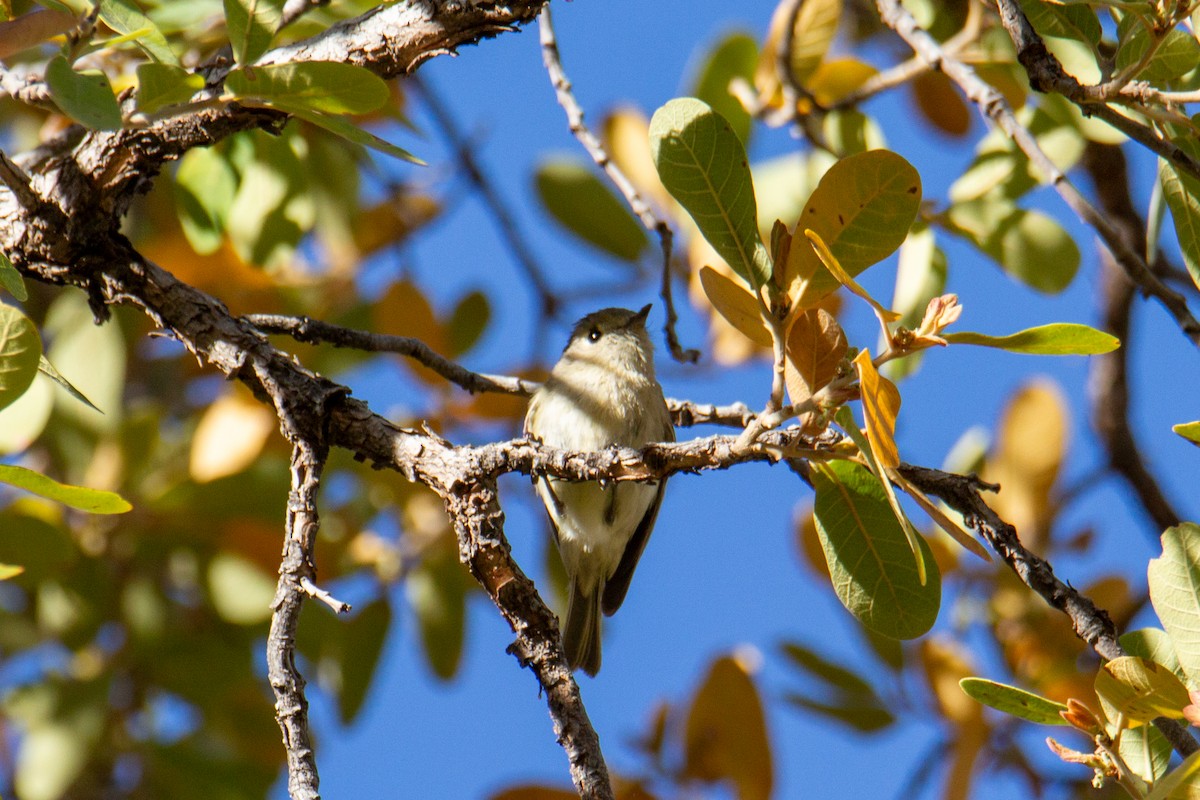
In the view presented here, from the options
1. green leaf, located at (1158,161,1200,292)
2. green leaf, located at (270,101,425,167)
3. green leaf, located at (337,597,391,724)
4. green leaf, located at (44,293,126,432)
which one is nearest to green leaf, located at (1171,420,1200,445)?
green leaf, located at (1158,161,1200,292)

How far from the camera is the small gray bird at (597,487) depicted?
3891 mm

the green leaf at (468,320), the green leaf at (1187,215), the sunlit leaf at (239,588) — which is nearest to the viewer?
the green leaf at (1187,215)

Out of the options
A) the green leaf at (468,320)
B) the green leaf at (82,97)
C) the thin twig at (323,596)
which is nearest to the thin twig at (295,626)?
the thin twig at (323,596)

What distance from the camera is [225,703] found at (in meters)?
4.02

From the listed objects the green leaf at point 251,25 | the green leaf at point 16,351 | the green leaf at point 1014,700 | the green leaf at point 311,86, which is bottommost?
the green leaf at point 1014,700

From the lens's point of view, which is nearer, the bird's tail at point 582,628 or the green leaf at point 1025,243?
the green leaf at point 1025,243

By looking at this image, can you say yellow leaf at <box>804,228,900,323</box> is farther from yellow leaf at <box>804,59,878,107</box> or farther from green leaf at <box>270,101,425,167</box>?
yellow leaf at <box>804,59,878,107</box>

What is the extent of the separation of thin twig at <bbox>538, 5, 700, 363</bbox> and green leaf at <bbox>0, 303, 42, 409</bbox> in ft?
4.50

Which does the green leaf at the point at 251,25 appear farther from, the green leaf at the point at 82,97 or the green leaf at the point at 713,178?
the green leaf at the point at 713,178

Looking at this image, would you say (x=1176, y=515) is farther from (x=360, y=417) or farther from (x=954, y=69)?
(x=360, y=417)

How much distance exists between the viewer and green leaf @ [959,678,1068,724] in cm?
159

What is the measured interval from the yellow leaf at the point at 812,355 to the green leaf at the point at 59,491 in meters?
0.89

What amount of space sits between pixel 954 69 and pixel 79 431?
2522 mm

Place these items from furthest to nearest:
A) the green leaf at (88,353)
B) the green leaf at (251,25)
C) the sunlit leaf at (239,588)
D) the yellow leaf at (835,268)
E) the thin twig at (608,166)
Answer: the sunlit leaf at (239,588)
the green leaf at (88,353)
the thin twig at (608,166)
the green leaf at (251,25)
the yellow leaf at (835,268)
